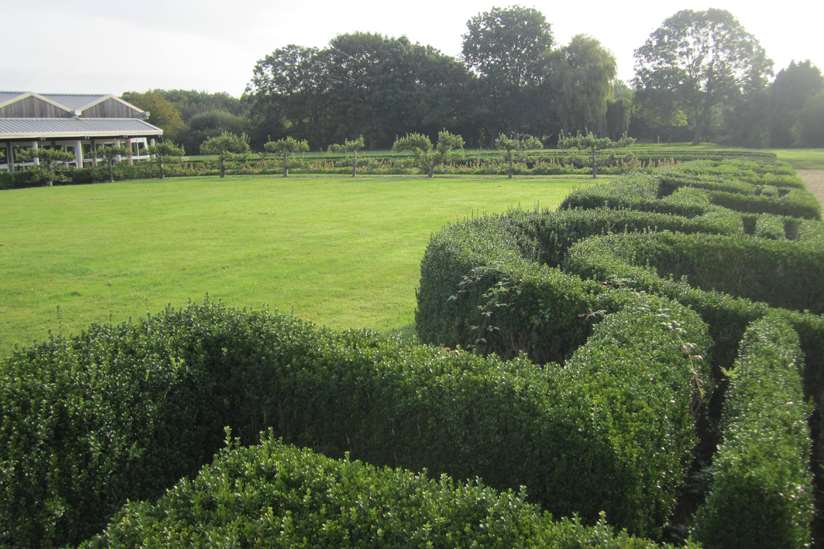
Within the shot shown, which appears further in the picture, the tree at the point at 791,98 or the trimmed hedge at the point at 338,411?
the tree at the point at 791,98

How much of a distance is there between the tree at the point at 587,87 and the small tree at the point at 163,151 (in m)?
28.7

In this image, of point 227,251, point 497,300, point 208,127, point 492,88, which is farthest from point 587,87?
point 497,300

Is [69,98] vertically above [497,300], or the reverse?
[69,98]

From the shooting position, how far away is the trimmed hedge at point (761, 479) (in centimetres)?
318

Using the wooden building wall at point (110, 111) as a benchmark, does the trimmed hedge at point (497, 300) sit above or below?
below

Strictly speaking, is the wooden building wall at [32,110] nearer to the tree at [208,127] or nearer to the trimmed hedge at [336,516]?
the tree at [208,127]

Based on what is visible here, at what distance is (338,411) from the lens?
4500 mm

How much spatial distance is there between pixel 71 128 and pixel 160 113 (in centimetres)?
2239

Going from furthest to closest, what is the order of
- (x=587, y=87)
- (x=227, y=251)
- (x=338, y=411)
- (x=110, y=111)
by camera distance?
(x=110, y=111) < (x=587, y=87) < (x=227, y=251) < (x=338, y=411)

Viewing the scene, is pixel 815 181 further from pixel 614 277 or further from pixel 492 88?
pixel 492 88

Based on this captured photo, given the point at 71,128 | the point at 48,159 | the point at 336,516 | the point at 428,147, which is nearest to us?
the point at 336,516

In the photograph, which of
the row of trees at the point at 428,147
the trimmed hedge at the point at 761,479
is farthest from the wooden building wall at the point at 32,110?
the trimmed hedge at the point at 761,479

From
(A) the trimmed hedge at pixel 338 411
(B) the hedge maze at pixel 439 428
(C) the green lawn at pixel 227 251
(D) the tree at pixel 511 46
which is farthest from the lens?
(D) the tree at pixel 511 46

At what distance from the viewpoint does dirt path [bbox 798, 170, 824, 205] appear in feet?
67.1
